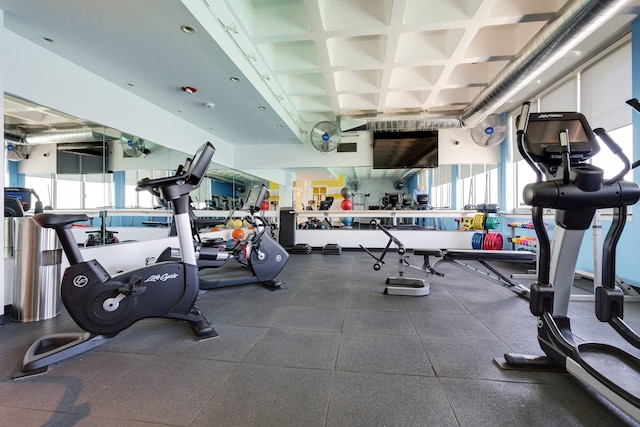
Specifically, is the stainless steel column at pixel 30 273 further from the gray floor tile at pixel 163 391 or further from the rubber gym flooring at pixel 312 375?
the gray floor tile at pixel 163 391

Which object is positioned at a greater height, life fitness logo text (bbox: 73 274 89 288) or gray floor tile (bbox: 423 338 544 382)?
life fitness logo text (bbox: 73 274 89 288)

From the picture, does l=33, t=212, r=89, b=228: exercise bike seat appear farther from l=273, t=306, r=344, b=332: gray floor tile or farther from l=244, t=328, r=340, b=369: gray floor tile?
l=273, t=306, r=344, b=332: gray floor tile

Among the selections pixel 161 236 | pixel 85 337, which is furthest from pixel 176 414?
pixel 161 236

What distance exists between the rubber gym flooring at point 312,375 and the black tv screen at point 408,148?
4522 mm

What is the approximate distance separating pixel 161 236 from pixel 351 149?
4785 millimetres

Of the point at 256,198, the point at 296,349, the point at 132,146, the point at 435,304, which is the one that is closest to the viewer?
the point at 296,349

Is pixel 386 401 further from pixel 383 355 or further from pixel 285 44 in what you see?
pixel 285 44

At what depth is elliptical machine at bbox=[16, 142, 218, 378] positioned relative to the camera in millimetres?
1776

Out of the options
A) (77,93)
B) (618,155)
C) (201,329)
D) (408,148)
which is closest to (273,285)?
(201,329)

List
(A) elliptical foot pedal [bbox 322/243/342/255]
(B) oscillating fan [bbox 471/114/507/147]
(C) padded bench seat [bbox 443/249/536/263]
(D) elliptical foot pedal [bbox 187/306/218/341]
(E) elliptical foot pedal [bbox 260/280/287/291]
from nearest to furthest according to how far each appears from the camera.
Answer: (D) elliptical foot pedal [bbox 187/306/218/341], (C) padded bench seat [bbox 443/249/536/263], (E) elliptical foot pedal [bbox 260/280/287/291], (B) oscillating fan [bbox 471/114/507/147], (A) elliptical foot pedal [bbox 322/243/342/255]

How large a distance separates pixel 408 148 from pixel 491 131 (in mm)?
1790

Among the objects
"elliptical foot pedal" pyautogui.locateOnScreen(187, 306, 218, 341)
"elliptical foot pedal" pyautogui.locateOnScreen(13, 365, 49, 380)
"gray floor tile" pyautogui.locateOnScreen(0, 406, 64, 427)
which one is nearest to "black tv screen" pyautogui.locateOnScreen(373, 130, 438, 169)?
"elliptical foot pedal" pyautogui.locateOnScreen(187, 306, 218, 341)

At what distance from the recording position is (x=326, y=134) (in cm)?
602

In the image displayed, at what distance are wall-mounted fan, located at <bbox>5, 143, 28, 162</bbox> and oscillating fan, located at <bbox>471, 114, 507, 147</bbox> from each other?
760cm
